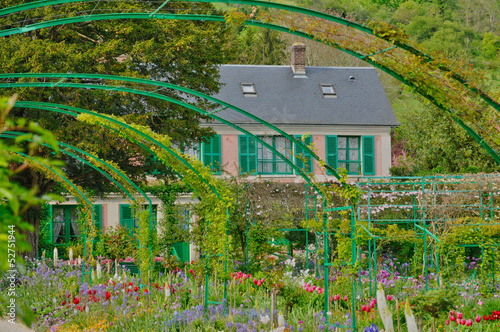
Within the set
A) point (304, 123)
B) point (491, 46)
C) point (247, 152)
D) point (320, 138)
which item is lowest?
point (247, 152)

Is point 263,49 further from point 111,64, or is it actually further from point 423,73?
point 423,73

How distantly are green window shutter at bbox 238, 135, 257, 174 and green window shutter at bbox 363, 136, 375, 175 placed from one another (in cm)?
415

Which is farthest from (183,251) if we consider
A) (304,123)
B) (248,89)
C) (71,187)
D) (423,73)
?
(423,73)

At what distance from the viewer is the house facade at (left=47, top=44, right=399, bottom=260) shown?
827 inches

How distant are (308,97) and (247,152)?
3551 mm

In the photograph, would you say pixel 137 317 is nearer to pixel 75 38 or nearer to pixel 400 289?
pixel 400 289

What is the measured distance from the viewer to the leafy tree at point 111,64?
38.1ft

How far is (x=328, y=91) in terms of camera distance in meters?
23.3

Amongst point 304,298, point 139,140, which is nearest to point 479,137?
point 304,298

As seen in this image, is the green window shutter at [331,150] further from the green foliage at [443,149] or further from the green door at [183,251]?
the green door at [183,251]

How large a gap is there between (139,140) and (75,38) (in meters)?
4.96

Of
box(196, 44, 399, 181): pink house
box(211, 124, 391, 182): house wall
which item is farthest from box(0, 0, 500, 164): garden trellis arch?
box(211, 124, 391, 182): house wall

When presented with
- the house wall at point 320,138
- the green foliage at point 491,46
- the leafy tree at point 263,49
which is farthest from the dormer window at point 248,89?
the green foliage at point 491,46

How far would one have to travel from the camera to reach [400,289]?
29.4ft
